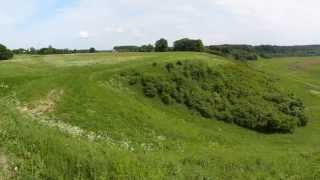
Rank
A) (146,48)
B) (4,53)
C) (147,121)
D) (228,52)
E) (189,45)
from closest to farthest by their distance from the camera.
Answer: (147,121) < (4,53) < (189,45) < (146,48) < (228,52)

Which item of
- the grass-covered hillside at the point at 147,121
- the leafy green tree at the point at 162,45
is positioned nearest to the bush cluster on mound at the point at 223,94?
the grass-covered hillside at the point at 147,121

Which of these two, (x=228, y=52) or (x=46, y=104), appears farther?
(x=228, y=52)

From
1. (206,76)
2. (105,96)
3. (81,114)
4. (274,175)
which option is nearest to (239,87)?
(206,76)

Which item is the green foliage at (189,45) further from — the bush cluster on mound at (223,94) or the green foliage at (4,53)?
A: the green foliage at (4,53)

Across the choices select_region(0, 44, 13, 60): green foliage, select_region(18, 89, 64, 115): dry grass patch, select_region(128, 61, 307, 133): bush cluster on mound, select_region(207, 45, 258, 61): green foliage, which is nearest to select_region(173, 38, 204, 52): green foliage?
select_region(207, 45, 258, 61): green foliage

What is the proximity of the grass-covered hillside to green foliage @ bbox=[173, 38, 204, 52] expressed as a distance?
13614mm

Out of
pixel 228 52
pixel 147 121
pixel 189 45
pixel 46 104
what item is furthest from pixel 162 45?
pixel 46 104

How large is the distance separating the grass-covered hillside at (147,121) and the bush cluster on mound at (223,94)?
0.11 meters

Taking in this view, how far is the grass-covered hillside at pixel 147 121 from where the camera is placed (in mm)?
17188

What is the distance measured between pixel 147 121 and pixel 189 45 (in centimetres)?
4457

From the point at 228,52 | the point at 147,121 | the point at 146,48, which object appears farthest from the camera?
the point at 228,52

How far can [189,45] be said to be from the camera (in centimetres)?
8488

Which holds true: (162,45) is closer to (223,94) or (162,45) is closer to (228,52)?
(223,94)

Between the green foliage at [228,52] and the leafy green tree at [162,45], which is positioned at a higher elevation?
the leafy green tree at [162,45]
